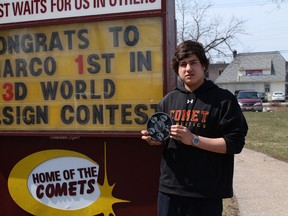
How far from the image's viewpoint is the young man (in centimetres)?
271

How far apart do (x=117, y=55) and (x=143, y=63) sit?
25cm

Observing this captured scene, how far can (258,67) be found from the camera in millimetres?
63906

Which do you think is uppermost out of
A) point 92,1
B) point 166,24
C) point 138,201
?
point 92,1

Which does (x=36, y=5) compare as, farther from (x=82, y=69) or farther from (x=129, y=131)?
(x=129, y=131)

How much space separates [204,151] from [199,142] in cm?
12

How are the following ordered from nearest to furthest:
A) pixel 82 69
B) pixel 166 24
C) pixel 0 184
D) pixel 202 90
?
pixel 202 90 → pixel 166 24 → pixel 82 69 → pixel 0 184

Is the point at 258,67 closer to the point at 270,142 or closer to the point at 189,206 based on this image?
the point at 270,142

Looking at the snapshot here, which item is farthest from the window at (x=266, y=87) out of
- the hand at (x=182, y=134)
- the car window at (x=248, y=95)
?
the hand at (x=182, y=134)

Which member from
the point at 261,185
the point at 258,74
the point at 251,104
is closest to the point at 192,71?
the point at 261,185

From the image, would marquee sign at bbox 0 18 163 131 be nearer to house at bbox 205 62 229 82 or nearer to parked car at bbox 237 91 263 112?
parked car at bbox 237 91 263 112

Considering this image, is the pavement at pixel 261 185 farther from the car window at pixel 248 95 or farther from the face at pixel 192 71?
the car window at pixel 248 95

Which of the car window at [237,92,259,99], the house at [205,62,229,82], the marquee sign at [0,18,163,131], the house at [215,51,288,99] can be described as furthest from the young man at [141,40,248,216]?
the house at [205,62,229,82]

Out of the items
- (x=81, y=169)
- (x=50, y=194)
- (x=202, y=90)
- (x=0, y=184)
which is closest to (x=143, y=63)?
(x=202, y=90)

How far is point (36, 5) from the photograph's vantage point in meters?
3.94
